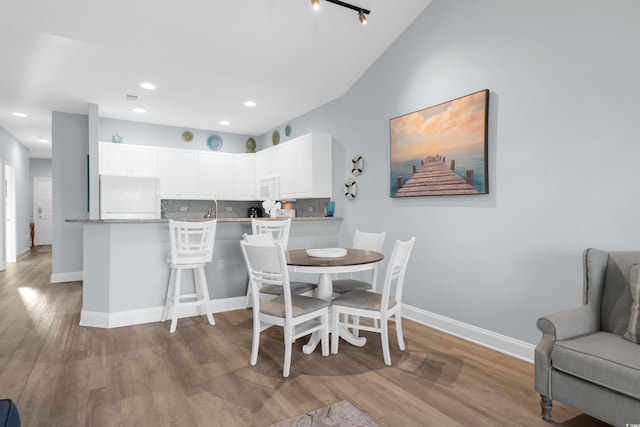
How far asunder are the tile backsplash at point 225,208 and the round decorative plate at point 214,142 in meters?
1.03

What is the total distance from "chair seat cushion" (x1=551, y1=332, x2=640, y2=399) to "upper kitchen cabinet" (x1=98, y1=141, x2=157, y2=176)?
5.97 m

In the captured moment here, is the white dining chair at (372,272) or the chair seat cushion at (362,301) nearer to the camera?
the chair seat cushion at (362,301)

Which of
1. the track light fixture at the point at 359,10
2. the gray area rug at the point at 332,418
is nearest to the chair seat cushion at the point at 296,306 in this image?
the gray area rug at the point at 332,418

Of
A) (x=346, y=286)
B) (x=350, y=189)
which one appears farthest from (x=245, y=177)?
(x=346, y=286)

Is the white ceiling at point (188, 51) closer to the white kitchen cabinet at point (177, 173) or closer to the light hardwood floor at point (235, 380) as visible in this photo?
the white kitchen cabinet at point (177, 173)

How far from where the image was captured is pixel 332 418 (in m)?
2.03

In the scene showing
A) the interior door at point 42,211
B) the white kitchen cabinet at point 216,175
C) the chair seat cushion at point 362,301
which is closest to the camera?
the chair seat cushion at point 362,301

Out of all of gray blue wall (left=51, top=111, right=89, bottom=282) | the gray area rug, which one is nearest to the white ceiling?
gray blue wall (left=51, top=111, right=89, bottom=282)

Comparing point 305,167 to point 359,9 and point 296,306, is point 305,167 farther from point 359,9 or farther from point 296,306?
point 296,306

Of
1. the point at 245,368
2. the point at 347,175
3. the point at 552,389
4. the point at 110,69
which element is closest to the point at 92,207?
the point at 110,69

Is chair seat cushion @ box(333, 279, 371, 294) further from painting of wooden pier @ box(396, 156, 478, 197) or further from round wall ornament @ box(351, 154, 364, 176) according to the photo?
round wall ornament @ box(351, 154, 364, 176)

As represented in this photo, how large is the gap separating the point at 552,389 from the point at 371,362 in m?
1.20

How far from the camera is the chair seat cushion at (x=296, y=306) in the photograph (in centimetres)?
260

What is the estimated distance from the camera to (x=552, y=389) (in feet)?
6.40
